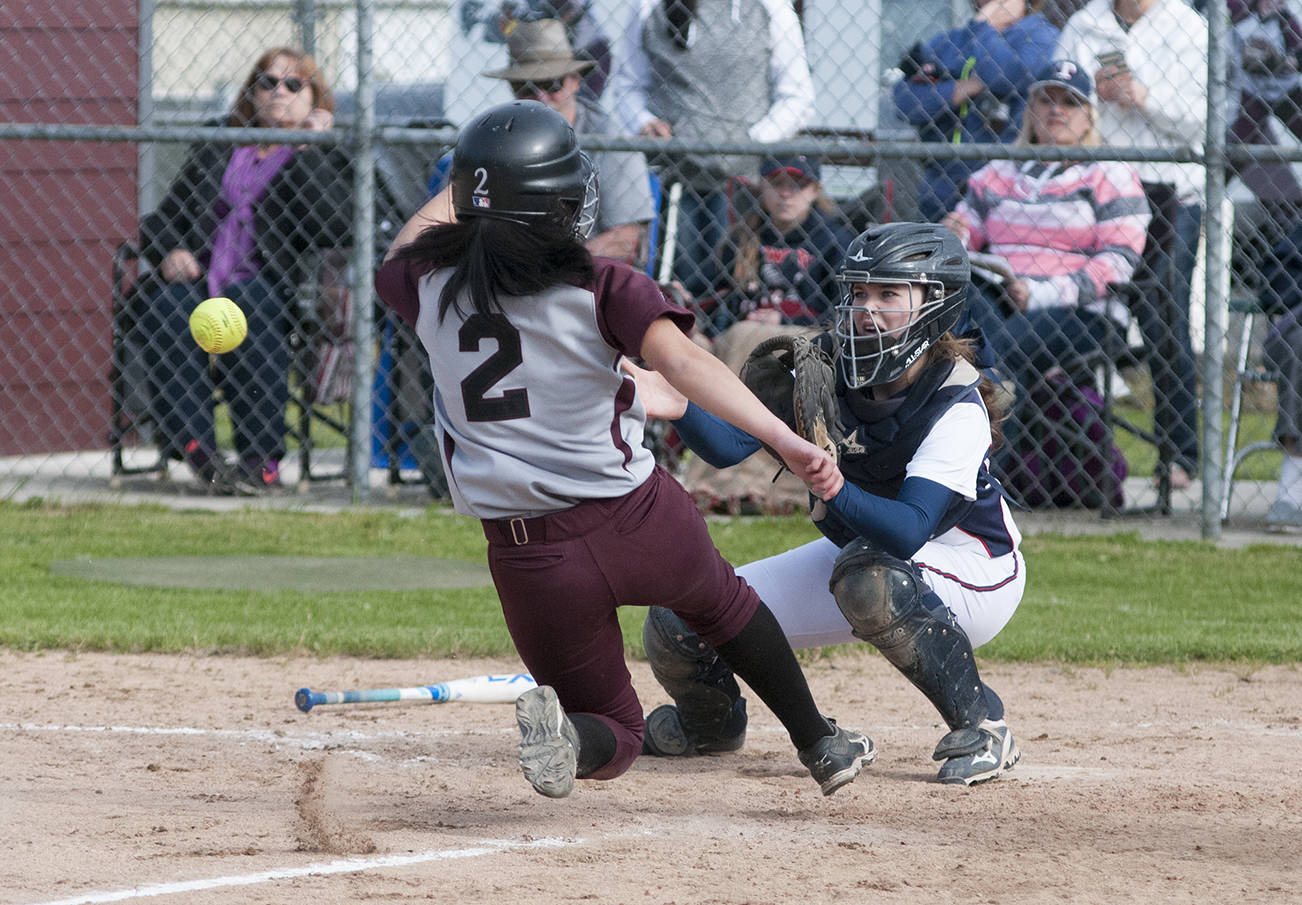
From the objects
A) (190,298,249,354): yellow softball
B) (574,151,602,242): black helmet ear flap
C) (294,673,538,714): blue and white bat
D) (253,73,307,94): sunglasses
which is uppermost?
(574,151,602,242): black helmet ear flap

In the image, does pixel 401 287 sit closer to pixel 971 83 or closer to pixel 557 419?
Result: pixel 557 419

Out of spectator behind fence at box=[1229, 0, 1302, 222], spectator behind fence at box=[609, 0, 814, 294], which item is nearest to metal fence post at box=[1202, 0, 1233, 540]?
spectator behind fence at box=[1229, 0, 1302, 222]

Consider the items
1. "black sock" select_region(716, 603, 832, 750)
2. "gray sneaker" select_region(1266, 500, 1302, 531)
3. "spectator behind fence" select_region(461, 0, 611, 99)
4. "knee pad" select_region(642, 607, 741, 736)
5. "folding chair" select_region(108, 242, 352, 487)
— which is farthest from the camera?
"spectator behind fence" select_region(461, 0, 611, 99)

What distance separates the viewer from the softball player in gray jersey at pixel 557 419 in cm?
317

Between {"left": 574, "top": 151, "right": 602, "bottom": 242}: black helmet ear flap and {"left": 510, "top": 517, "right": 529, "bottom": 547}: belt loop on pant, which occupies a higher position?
{"left": 574, "top": 151, "right": 602, "bottom": 242}: black helmet ear flap

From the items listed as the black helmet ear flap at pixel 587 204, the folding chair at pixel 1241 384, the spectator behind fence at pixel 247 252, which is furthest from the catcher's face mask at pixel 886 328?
the spectator behind fence at pixel 247 252

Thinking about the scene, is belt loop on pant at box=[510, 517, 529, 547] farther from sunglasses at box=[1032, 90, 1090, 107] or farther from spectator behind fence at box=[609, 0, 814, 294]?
sunglasses at box=[1032, 90, 1090, 107]

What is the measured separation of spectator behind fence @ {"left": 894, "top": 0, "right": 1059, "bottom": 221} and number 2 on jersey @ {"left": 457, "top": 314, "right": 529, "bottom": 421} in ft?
16.6

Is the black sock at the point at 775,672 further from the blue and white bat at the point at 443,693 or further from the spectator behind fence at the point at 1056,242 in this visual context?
the spectator behind fence at the point at 1056,242

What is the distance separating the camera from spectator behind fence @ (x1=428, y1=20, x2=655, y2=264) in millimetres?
7703

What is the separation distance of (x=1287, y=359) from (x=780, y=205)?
8.04ft

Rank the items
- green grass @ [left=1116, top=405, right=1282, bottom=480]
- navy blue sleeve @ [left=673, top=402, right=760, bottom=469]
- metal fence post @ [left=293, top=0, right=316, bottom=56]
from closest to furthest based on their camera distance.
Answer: navy blue sleeve @ [left=673, top=402, right=760, bottom=469] < metal fence post @ [left=293, top=0, right=316, bottom=56] < green grass @ [left=1116, top=405, right=1282, bottom=480]

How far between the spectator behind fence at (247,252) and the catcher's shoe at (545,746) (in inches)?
203

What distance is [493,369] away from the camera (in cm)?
321
